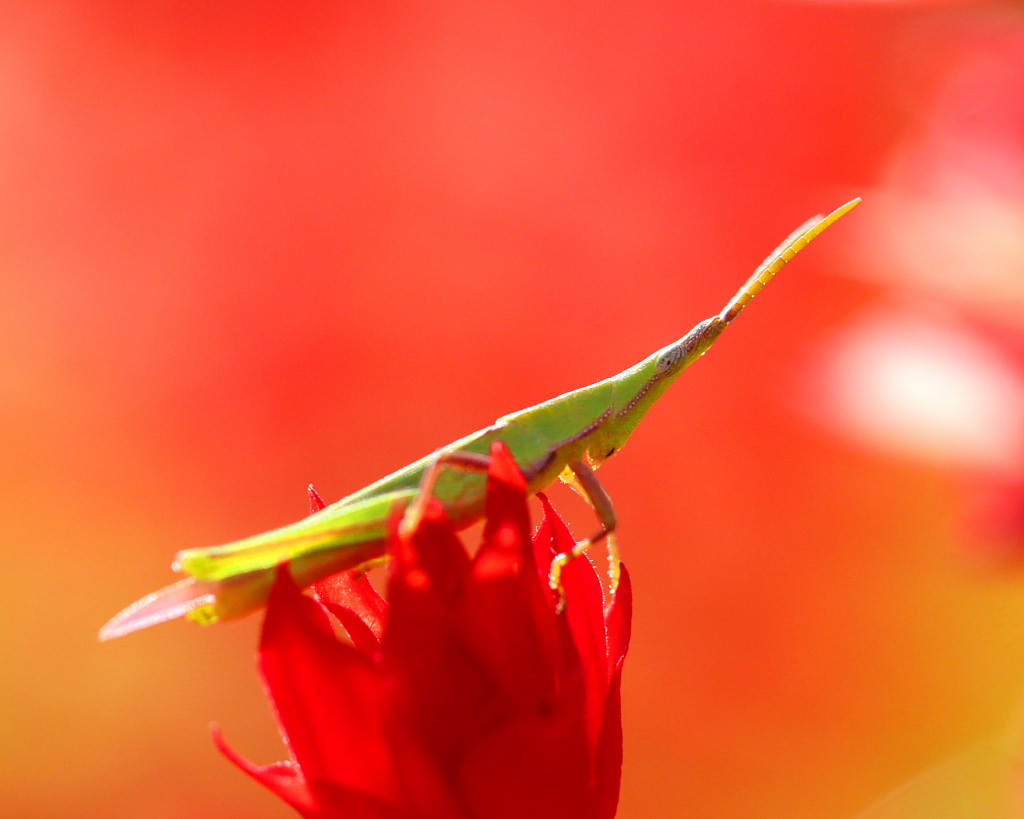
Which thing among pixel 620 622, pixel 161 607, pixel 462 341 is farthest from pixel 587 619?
pixel 462 341

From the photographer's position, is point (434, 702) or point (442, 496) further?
point (442, 496)

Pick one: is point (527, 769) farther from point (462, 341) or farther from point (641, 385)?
point (462, 341)

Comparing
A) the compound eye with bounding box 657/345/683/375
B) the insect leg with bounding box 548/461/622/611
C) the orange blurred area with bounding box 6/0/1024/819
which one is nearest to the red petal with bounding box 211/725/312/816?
the insect leg with bounding box 548/461/622/611

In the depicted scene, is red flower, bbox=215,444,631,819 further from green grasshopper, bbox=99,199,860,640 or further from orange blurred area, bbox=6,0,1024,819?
orange blurred area, bbox=6,0,1024,819

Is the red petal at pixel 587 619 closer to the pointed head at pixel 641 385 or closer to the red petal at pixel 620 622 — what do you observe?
the red petal at pixel 620 622

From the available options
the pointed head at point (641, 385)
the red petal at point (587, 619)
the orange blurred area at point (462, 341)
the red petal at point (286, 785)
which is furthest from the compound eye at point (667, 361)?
the orange blurred area at point (462, 341)
